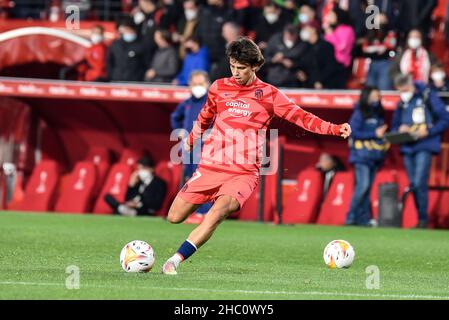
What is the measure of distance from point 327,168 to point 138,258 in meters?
11.6

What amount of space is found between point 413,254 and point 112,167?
9953 mm

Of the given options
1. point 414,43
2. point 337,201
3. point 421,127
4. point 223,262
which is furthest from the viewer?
point 337,201

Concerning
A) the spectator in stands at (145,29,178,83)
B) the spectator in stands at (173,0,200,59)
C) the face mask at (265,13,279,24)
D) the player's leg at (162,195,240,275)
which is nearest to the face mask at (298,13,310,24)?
the face mask at (265,13,279,24)

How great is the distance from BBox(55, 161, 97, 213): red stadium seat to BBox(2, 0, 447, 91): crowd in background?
66.3 inches

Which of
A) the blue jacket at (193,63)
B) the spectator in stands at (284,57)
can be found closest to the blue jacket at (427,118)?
the spectator in stands at (284,57)

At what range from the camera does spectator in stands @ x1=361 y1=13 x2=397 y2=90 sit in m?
22.4

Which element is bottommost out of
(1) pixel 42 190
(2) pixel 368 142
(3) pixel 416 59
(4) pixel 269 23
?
(1) pixel 42 190

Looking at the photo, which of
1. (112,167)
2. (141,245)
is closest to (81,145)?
(112,167)

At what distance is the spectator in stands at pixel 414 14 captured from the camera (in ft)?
77.3

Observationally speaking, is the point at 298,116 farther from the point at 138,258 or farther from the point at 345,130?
the point at 138,258

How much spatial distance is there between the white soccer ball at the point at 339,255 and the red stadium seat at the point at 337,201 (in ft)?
30.6

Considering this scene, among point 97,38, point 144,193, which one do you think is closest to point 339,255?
point 144,193

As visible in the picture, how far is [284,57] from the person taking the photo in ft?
74.1

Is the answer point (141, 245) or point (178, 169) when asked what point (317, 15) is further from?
point (141, 245)
